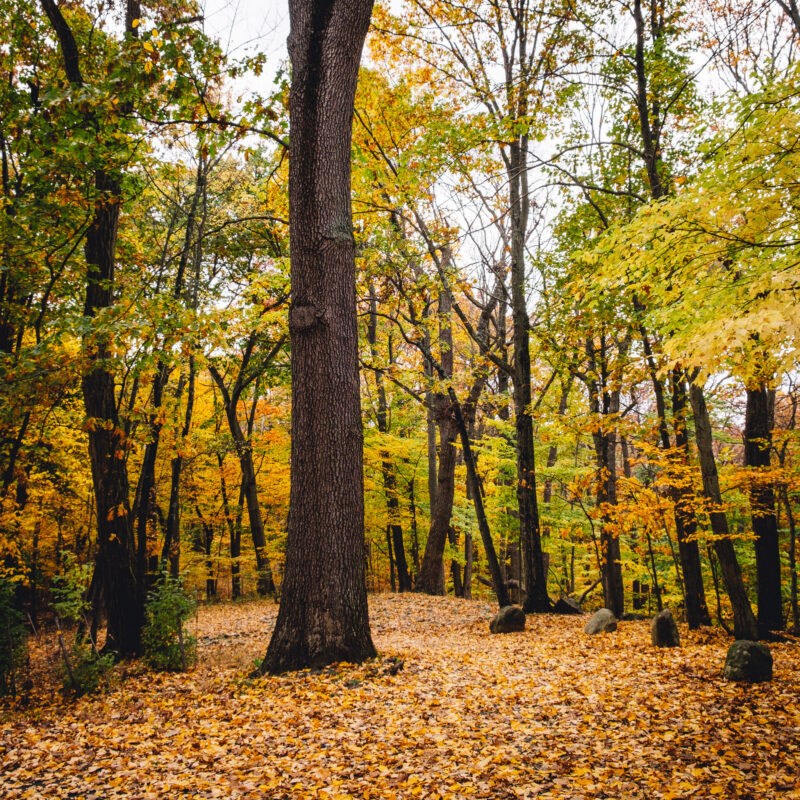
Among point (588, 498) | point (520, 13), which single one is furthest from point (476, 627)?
point (520, 13)

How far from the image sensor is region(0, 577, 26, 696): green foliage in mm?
5891

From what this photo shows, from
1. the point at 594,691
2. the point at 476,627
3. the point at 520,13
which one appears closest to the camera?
the point at 594,691

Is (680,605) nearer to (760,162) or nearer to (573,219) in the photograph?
(573,219)

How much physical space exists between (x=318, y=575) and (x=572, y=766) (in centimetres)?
274

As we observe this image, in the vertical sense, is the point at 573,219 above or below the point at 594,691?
above

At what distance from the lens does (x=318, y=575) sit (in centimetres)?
513

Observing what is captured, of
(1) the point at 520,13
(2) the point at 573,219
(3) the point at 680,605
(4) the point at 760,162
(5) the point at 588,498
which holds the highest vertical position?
→ (1) the point at 520,13

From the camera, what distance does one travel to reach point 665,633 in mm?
6898

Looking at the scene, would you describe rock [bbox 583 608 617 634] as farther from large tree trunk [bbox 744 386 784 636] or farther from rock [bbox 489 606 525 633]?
large tree trunk [bbox 744 386 784 636]

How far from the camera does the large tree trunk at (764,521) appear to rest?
875cm

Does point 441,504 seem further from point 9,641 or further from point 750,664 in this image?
point 9,641

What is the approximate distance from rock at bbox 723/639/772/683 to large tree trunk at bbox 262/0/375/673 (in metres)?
3.59

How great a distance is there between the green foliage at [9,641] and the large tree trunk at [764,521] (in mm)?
10906

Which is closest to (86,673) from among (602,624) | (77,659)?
(77,659)
